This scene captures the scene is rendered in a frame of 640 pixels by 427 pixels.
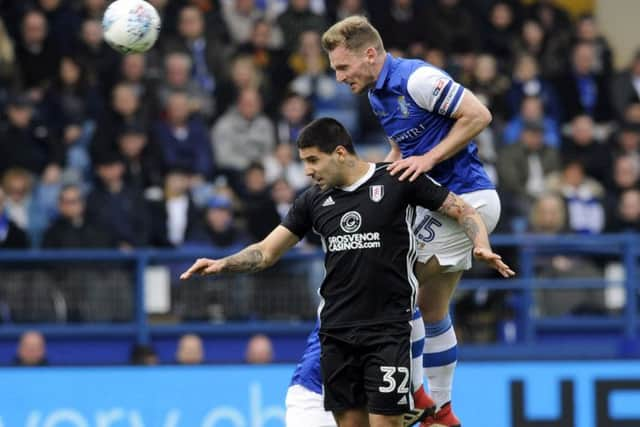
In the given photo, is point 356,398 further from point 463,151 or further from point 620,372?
point 620,372

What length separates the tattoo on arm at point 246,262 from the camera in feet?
27.6

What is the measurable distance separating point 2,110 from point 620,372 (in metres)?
6.69

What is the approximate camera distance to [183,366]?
1223cm

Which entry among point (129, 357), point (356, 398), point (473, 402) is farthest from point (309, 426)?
point (129, 357)

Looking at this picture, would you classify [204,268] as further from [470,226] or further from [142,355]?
[142,355]

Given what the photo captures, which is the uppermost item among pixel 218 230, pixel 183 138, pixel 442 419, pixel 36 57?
pixel 36 57

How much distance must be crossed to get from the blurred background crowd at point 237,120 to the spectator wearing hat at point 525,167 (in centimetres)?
2

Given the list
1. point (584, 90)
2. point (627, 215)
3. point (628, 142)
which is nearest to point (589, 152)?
point (628, 142)

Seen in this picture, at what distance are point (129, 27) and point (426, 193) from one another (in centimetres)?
207

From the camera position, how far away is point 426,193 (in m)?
8.27

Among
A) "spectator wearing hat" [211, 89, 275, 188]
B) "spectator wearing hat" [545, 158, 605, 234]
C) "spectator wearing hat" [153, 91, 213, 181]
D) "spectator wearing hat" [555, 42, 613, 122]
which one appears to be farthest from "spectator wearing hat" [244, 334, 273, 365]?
"spectator wearing hat" [555, 42, 613, 122]

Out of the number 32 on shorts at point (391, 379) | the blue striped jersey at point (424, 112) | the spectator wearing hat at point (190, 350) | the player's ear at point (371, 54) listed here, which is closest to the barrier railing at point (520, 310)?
the spectator wearing hat at point (190, 350)

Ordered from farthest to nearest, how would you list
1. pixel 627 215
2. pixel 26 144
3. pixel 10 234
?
pixel 627 215, pixel 26 144, pixel 10 234

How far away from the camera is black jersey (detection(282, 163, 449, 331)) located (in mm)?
8234
